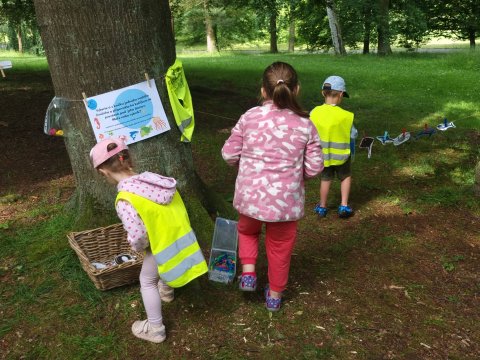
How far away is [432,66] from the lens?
55.3 feet

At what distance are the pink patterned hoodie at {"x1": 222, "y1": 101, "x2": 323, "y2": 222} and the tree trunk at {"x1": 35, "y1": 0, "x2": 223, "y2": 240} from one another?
0.94 metres

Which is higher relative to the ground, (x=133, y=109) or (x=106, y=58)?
(x=106, y=58)

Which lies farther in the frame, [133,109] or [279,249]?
[133,109]

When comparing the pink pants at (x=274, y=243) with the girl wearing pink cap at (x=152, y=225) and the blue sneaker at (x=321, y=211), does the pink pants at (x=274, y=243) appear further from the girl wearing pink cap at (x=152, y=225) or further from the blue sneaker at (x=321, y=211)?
the blue sneaker at (x=321, y=211)

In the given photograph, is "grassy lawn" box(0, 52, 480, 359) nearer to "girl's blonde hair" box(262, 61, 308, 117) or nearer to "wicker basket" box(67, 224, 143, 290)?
"wicker basket" box(67, 224, 143, 290)

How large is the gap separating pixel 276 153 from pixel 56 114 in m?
1.91

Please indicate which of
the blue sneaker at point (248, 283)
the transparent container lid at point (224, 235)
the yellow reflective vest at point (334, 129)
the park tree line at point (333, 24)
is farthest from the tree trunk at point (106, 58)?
the park tree line at point (333, 24)

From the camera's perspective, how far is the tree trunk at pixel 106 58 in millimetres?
3170

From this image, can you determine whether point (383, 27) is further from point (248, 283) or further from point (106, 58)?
point (248, 283)

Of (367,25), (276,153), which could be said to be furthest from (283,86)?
(367,25)

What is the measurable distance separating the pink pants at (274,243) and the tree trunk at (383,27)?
23.1m

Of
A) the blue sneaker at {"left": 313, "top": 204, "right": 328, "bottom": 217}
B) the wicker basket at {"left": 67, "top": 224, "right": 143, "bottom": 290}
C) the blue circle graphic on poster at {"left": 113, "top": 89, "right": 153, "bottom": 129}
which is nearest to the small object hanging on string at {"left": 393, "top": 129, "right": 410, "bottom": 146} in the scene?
the blue sneaker at {"left": 313, "top": 204, "right": 328, "bottom": 217}

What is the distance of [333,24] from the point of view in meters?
24.3

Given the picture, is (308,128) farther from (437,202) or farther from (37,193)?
(37,193)
